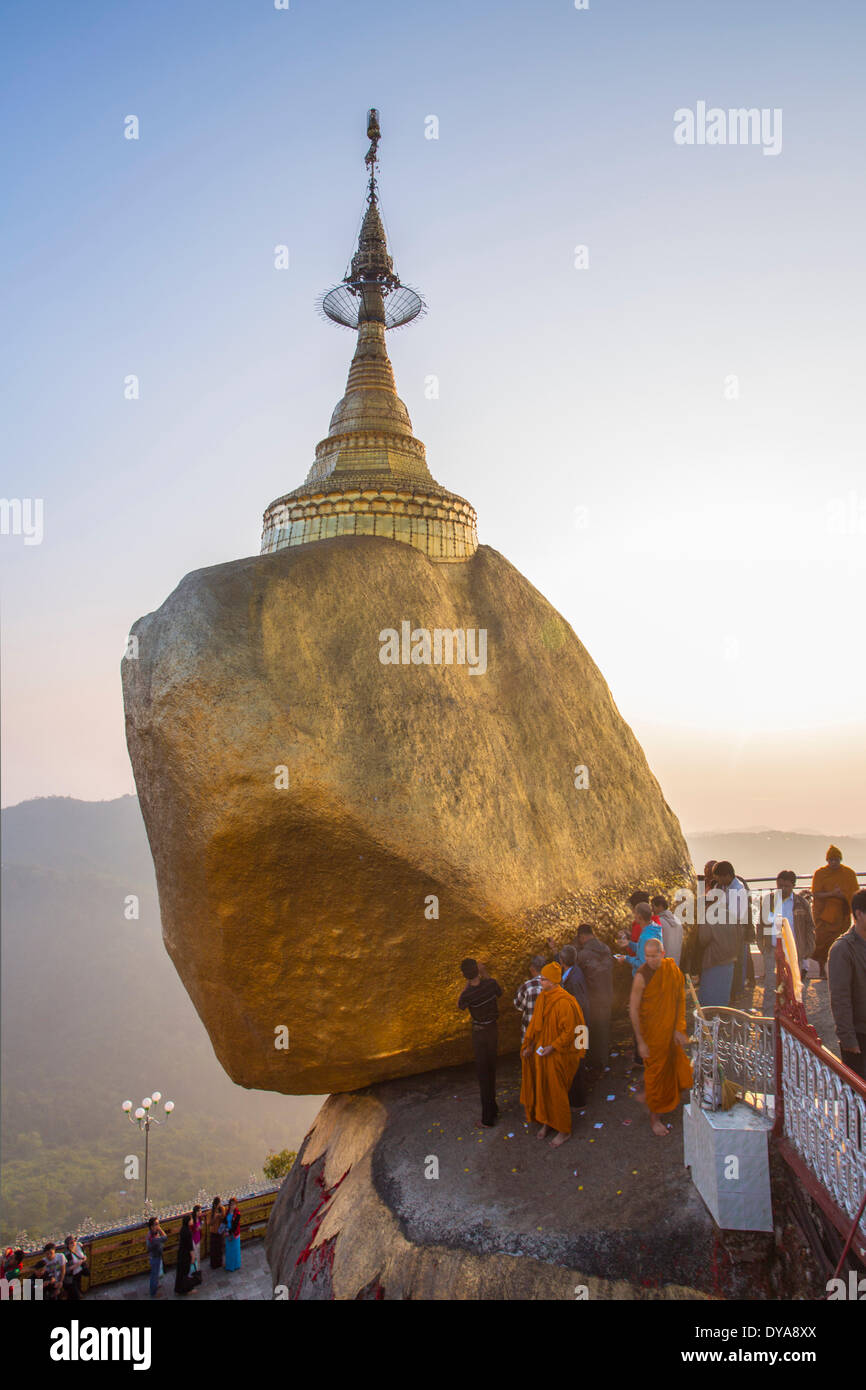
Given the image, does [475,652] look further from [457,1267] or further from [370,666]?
[457,1267]

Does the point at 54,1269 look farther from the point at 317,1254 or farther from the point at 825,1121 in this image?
the point at 825,1121

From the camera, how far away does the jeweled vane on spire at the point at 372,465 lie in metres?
11.8

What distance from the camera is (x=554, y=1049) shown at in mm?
7590

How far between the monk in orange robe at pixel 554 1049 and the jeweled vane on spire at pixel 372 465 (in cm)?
655

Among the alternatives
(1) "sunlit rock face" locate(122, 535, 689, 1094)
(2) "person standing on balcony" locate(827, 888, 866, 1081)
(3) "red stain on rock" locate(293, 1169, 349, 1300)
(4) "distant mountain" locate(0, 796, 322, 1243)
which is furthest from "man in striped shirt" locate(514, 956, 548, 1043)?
(4) "distant mountain" locate(0, 796, 322, 1243)

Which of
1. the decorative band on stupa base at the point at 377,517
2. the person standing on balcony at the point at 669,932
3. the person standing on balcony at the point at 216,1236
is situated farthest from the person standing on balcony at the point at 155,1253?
the decorative band on stupa base at the point at 377,517

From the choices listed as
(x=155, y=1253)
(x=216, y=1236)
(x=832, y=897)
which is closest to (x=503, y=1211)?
(x=832, y=897)

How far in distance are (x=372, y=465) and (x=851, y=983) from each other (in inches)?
390

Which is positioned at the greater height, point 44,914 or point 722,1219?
point 722,1219
